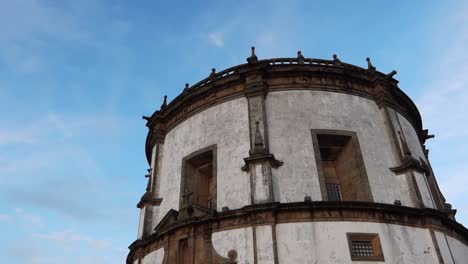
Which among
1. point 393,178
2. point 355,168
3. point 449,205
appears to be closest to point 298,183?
point 355,168

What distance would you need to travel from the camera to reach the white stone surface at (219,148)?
14.0 meters

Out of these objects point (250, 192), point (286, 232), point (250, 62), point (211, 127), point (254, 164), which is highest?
point (250, 62)

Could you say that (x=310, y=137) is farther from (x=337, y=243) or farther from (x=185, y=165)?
(x=185, y=165)

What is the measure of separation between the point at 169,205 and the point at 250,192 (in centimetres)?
435

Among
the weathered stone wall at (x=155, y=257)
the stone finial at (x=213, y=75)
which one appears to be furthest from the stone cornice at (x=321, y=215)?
the stone finial at (x=213, y=75)

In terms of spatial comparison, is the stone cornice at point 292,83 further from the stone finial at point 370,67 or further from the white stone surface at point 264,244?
the white stone surface at point 264,244

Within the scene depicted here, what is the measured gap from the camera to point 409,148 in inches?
629

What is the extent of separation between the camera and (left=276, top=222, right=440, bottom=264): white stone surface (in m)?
11.7

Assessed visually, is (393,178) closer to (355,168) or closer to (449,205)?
(355,168)

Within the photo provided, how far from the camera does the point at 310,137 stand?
1448 cm

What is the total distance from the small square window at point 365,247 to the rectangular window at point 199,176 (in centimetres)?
545

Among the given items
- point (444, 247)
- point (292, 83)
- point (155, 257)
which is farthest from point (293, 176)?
point (155, 257)

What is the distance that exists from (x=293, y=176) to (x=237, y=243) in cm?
301

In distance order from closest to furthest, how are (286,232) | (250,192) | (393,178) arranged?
(286,232) < (250,192) < (393,178)
